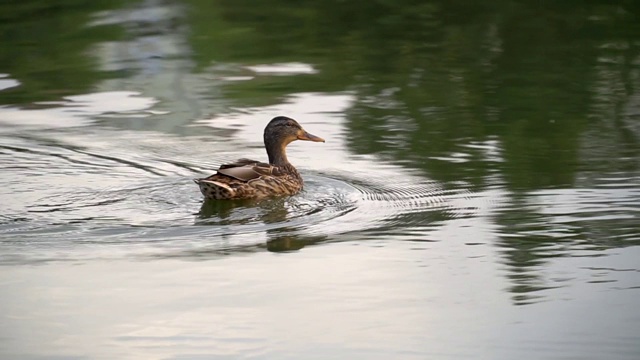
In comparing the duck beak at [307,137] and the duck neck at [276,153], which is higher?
the duck beak at [307,137]

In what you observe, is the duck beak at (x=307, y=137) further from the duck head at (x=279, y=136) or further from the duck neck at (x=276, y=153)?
the duck neck at (x=276, y=153)

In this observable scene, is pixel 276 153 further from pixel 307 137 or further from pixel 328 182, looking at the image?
pixel 328 182

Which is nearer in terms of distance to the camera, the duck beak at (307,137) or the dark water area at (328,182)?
the dark water area at (328,182)

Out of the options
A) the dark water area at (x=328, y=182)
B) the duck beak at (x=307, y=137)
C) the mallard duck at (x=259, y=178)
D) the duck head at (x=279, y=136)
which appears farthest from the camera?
the duck beak at (x=307, y=137)

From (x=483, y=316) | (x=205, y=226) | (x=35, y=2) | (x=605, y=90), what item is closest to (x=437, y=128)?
(x=605, y=90)

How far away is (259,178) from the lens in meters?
10.6

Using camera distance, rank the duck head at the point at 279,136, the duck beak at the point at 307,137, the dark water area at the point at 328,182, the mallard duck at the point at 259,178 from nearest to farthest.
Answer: the dark water area at the point at 328,182, the mallard duck at the point at 259,178, the duck head at the point at 279,136, the duck beak at the point at 307,137

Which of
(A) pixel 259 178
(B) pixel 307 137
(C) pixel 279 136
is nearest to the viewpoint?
(A) pixel 259 178

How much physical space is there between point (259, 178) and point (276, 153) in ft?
2.40

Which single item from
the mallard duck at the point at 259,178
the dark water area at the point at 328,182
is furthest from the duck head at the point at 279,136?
the dark water area at the point at 328,182

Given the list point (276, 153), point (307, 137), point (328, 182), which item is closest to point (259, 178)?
point (328, 182)

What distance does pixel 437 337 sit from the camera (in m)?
7.10

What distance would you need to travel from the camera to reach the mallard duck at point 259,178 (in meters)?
10.3

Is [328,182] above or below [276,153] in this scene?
below
